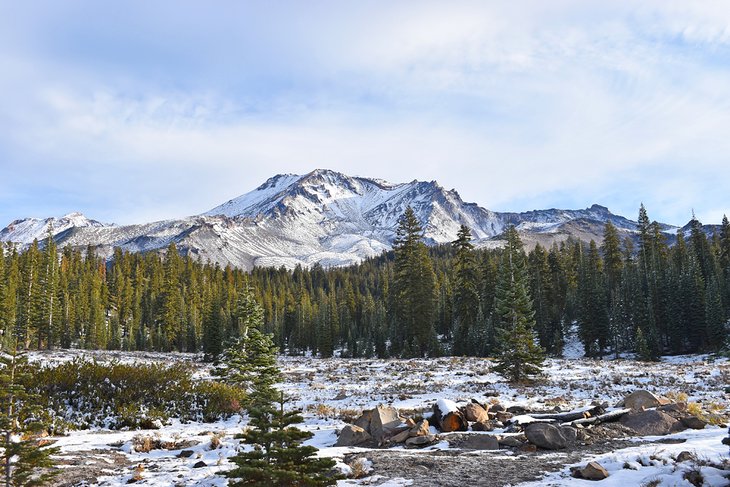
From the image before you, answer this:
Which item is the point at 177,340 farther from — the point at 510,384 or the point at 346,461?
the point at 346,461

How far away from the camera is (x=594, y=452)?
36.6 ft

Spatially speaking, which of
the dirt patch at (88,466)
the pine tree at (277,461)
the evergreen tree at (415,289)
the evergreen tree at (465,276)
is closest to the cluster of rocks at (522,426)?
the dirt patch at (88,466)

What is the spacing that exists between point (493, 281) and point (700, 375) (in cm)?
4679

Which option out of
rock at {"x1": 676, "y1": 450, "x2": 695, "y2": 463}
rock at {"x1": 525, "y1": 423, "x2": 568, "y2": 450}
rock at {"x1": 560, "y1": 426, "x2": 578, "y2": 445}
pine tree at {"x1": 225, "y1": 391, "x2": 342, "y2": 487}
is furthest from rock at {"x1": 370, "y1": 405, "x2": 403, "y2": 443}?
rock at {"x1": 676, "y1": 450, "x2": 695, "y2": 463}

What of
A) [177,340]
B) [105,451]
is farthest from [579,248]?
[105,451]

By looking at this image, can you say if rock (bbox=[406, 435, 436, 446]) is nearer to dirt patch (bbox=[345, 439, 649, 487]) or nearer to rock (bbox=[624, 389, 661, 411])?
dirt patch (bbox=[345, 439, 649, 487])

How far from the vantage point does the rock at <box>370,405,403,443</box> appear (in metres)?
13.5

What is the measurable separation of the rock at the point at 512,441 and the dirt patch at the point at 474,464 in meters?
0.47

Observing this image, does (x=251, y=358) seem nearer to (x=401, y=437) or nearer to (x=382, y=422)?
(x=382, y=422)

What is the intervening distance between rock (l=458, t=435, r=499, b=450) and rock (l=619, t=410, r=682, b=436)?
401 centimetres

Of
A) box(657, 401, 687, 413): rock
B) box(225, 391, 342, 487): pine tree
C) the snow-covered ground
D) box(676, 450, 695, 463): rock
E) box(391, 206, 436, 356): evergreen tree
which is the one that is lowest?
the snow-covered ground

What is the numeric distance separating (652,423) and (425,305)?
119 ft

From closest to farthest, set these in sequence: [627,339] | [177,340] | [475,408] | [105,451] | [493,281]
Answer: [105,451] < [475,408] < [627,339] < [493,281] < [177,340]

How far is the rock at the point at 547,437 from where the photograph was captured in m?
11.9
